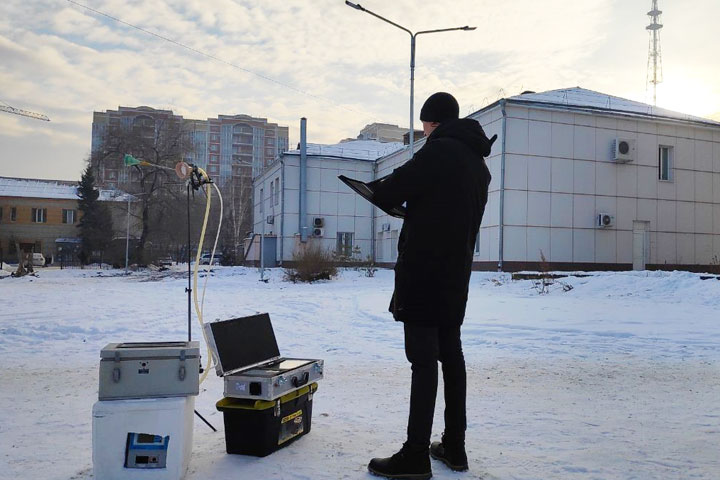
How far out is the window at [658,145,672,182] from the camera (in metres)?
25.1

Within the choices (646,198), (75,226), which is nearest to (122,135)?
(75,226)

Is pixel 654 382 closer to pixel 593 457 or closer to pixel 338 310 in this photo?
pixel 593 457

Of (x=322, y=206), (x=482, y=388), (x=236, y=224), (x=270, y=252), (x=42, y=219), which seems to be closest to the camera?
(x=482, y=388)

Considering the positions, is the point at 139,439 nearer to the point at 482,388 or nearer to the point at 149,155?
the point at 482,388

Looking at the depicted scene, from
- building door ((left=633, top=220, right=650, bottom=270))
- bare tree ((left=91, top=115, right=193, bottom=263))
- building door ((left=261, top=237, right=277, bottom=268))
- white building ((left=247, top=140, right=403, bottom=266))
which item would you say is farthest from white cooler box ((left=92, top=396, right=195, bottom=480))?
bare tree ((left=91, top=115, right=193, bottom=263))

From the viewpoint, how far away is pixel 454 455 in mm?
3195

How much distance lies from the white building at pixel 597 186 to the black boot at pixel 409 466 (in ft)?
65.5

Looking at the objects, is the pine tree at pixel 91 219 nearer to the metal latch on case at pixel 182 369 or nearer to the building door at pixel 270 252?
the building door at pixel 270 252

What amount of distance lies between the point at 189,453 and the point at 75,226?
221ft

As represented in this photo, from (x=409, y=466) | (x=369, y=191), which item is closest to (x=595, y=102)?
(x=369, y=191)

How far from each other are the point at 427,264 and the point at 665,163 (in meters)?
26.0

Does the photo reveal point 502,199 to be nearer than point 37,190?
Yes

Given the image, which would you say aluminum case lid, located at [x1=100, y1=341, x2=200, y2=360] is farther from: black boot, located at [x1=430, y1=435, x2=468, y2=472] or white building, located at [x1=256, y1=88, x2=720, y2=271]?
white building, located at [x1=256, y1=88, x2=720, y2=271]

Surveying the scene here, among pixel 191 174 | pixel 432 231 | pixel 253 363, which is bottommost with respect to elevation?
pixel 253 363
